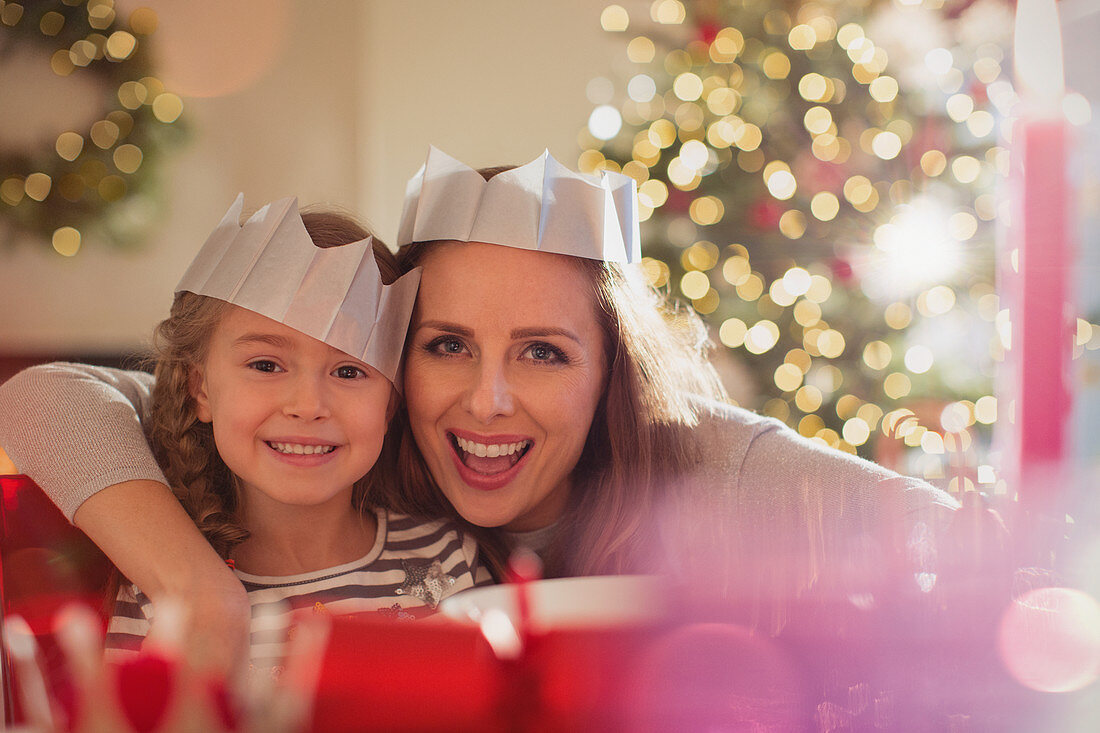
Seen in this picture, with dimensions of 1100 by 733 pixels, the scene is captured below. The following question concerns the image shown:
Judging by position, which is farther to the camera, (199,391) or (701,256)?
(701,256)

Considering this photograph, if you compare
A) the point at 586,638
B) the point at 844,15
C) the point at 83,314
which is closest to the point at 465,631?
the point at 586,638

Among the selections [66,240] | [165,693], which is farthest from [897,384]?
[66,240]

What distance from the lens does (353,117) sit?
12.9 ft

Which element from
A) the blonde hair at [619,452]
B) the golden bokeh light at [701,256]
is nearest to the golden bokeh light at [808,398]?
the golden bokeh light at [701,256]

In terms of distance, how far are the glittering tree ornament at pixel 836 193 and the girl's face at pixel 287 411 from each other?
148 centimetres

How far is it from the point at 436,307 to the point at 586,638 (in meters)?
0.80

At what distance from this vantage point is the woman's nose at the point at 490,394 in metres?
1.10

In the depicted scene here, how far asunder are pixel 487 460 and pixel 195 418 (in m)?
0.39

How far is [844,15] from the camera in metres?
2.38

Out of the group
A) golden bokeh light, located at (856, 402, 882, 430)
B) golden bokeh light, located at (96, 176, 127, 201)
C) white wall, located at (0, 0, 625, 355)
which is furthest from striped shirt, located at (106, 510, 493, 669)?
white wall, located at (0, 0, 625, 355)

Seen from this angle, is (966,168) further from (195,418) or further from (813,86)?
(195,418)

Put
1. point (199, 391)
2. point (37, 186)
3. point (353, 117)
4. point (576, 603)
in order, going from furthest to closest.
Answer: point (353, 117)
point (37, 186)
point (199, 391)
point (576, 603)

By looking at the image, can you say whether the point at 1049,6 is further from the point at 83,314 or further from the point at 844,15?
the point at 83,314

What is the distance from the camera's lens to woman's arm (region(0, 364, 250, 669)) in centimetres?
82
